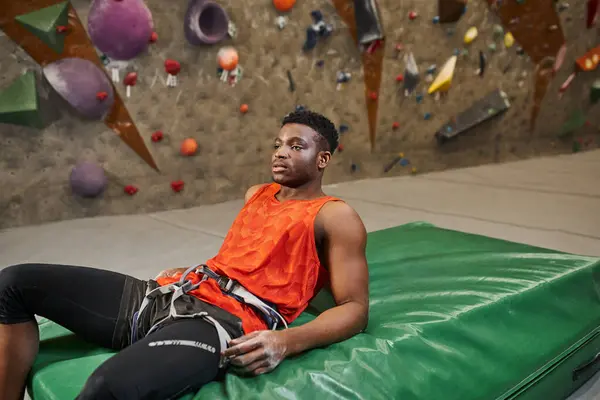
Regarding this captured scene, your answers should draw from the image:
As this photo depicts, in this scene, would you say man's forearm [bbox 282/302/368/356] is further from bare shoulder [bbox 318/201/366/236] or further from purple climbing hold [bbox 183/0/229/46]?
purple climbing hold [bbox 183/0/229/46]

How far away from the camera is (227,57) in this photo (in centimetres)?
368

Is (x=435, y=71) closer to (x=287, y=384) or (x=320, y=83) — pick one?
(x=320, y=83)

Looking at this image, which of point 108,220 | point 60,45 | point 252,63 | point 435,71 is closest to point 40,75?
point 60,45

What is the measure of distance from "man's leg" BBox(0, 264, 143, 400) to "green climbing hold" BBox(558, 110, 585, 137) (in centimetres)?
606

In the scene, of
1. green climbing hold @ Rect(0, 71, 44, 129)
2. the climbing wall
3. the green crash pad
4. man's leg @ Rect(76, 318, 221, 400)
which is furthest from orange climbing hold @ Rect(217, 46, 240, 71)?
man's leg @ Rect(76, 318, 221, 400)

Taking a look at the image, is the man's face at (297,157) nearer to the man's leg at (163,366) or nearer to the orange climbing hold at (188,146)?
the man's leg at (163,366)

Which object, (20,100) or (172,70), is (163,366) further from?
(172,70)

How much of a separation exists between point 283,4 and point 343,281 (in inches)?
122

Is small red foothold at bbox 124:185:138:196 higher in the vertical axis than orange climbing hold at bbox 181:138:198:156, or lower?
lower

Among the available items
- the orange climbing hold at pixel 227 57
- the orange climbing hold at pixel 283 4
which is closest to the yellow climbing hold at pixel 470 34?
the orange climbing hold at pixel 283 4

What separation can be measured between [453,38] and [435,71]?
0.35 meters

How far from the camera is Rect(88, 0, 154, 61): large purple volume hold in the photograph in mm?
3148

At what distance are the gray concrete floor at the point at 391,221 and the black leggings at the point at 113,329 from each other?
46.5 inches

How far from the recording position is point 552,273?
162cm
